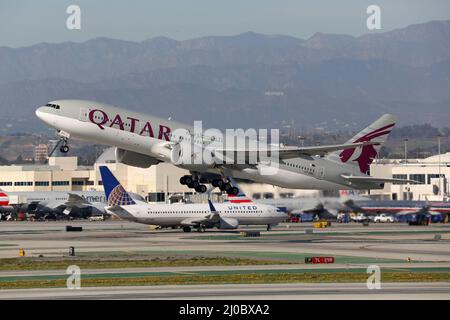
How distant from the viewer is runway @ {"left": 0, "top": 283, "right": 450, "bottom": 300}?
52.2 m

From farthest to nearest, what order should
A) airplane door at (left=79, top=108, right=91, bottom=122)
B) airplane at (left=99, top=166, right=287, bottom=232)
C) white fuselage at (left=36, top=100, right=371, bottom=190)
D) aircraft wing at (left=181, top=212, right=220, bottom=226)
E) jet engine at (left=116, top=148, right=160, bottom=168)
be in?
airplane at (left=99, top=166, right=287, bottom=232)
aircraft wing at (left=181, top=212, right=220, bottom=226)
jet engine at (left=116, top=148, right=160, bottom=168)
white fuselage at (left=36, top=100, right=371, bottom=190)
airplane door at (left=79, top=108, right=91, bottom=122)

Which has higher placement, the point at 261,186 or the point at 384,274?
the point at 261,186

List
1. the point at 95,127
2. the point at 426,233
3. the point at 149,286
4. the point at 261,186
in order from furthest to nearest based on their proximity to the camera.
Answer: the point at 426,233 < the point at 261,186 < the point at 95,127 < the point at 149,286

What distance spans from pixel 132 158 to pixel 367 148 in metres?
25.4

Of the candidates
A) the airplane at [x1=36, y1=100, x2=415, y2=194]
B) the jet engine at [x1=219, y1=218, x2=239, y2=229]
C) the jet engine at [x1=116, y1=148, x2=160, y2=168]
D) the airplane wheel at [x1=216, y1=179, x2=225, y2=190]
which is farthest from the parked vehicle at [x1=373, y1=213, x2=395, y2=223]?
the jet engine at [x1=116, y1=148, x2=160, y2=168]

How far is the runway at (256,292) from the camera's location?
171ft

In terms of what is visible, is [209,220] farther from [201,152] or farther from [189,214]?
[201,152]

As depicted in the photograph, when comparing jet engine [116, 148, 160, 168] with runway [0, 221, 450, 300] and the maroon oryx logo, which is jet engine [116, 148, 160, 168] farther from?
the maroon oryx logo

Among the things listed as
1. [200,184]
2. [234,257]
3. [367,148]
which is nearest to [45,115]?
[200,184]

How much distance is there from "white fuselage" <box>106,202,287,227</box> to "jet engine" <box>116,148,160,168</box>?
1392 inches
